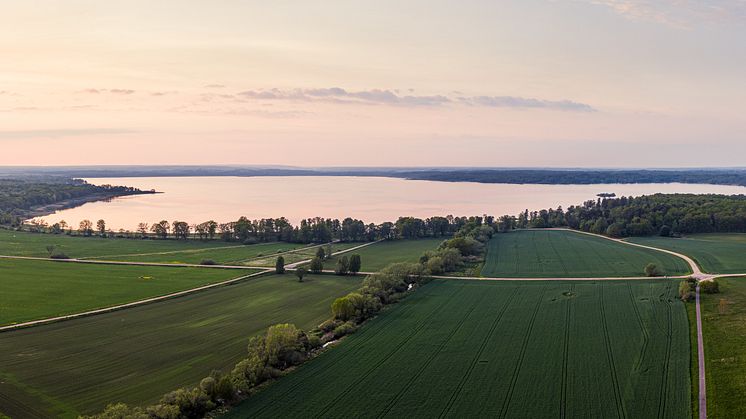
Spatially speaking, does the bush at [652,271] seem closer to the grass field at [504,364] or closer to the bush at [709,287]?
the bush at [709,287]

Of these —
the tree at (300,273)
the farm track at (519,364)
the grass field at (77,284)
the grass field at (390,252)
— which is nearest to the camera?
the farm track at (519,364)

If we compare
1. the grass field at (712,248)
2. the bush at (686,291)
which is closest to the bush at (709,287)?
the bush at (686,291)

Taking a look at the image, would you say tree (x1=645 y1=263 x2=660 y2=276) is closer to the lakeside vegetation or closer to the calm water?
the calm water

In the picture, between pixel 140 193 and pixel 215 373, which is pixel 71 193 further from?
pixel 215 373

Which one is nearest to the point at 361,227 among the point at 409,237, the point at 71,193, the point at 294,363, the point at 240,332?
the point at 409,237

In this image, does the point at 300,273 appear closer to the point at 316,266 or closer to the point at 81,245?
the point at 316,266

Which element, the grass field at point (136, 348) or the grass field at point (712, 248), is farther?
the grass field at point (712, 248)
